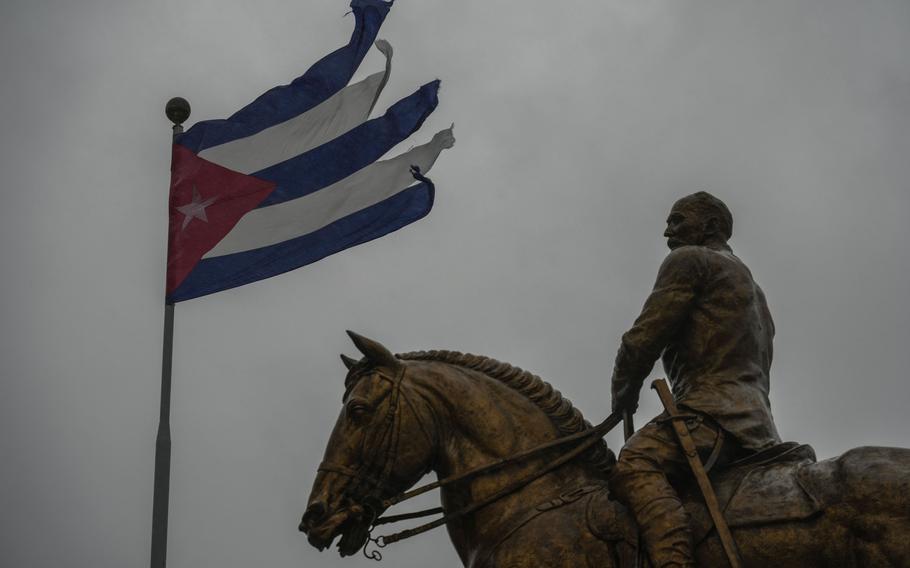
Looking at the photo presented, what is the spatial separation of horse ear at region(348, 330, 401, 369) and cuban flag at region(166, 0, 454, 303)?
Answer: 14.3ft

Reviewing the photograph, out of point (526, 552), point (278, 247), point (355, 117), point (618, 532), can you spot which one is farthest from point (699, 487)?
point (355, 117)

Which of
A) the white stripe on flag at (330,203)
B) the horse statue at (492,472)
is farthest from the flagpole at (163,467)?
the horse statue at (492,472)

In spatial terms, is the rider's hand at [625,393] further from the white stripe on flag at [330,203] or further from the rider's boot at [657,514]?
the white stripe on flag at [330,203]

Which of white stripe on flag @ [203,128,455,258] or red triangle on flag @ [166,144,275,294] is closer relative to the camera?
red triangle on flag @ [166,144,275,294]

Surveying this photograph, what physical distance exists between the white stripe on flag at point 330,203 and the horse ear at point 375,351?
476cm

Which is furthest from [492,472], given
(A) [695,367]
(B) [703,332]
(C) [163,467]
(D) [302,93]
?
(D) [302,93]

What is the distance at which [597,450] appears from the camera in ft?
37.3

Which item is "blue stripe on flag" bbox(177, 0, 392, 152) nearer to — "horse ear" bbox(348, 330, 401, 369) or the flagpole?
the flagpole

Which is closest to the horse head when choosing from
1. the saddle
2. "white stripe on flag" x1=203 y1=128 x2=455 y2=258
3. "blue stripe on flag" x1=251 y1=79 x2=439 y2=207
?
the saddle

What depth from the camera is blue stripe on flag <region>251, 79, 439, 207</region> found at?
54.1 feet

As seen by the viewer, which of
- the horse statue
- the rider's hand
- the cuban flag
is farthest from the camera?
the cuban flag

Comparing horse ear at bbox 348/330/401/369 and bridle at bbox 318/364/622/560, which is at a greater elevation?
horse ear at bbox 348/330/401/369

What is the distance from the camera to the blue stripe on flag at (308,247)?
50.7ft

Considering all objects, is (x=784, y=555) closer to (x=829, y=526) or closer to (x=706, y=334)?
(x=829, y=526)
